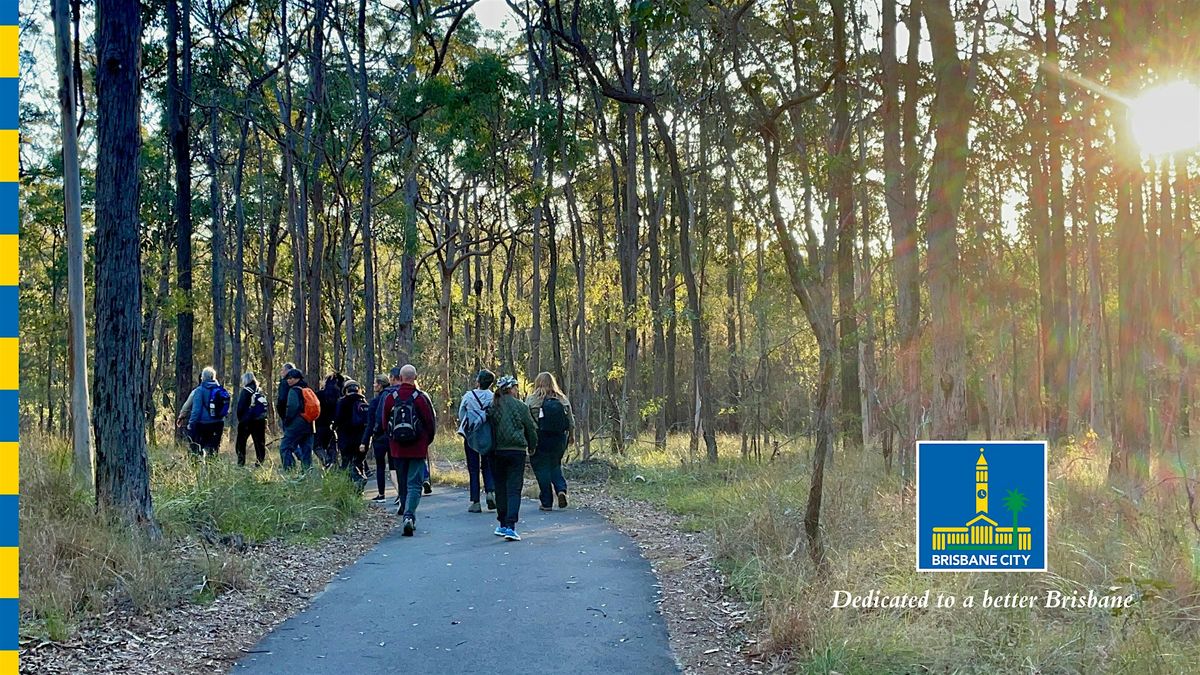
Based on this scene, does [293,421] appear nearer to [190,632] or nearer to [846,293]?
[190,632]

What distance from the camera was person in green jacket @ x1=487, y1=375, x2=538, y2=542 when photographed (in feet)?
38.0

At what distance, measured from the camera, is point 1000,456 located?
7.86m

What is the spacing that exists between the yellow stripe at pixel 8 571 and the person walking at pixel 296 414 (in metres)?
12.4

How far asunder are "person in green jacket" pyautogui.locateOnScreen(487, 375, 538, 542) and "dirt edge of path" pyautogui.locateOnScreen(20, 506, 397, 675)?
8.61 feet

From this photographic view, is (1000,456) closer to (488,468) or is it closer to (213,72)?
(488,468)

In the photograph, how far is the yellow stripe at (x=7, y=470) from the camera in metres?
3.39

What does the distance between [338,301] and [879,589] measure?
3567 cm

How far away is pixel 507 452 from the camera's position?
1183cm

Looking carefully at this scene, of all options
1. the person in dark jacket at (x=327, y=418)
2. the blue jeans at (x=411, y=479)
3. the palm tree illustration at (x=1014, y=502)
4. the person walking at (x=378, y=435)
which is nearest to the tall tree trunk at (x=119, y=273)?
the blue jeans at (x=411, y=479)

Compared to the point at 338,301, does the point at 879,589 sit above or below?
below

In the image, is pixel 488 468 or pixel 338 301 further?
pixel 338 301

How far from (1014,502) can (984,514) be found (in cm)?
29

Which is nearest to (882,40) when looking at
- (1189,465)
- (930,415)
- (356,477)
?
(930,415)

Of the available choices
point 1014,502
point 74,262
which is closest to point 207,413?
point 74,262
